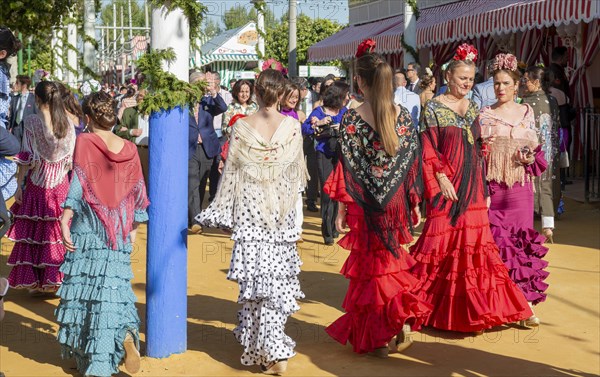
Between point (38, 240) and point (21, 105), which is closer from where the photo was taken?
point (38, 240)

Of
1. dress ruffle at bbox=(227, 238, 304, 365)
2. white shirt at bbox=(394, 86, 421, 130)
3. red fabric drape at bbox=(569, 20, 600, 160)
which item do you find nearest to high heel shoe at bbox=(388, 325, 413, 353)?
dress ruffle at bbox=(227, 238, 304, 365)

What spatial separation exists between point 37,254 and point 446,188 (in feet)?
12.5

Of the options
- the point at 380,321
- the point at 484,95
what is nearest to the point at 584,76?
the point at 484,95

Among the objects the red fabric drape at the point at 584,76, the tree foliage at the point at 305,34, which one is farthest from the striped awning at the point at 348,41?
the tree foliage at the point at 305,34

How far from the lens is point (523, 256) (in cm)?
770

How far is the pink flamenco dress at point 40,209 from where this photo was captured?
329 inches

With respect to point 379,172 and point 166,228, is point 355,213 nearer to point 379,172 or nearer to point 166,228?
point 379,172

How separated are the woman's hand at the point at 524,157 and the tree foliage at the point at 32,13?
8.34 m

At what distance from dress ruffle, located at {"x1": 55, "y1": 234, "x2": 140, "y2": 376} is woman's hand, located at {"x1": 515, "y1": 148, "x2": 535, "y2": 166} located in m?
3.22

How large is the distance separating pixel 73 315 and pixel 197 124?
644cm

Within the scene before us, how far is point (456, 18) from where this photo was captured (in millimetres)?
18984

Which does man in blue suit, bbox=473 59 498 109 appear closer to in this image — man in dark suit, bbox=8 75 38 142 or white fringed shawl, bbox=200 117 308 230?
man in dark suit, bbox=8 75 38 142

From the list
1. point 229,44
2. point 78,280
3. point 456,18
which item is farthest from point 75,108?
point 229,44

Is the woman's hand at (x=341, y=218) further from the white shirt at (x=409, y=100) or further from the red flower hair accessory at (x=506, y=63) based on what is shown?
the white shirt at (x=409, y=100)
